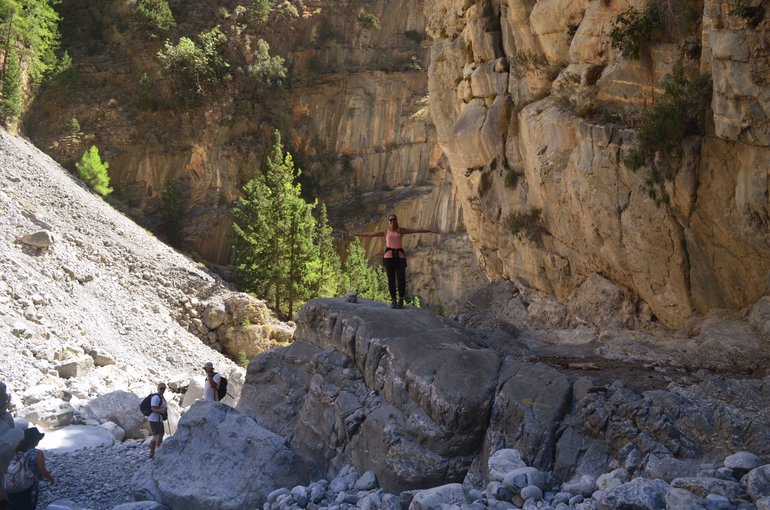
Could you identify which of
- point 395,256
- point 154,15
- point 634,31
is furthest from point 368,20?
point 395,256

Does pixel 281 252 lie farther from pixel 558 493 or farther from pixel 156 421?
pixel 558 493

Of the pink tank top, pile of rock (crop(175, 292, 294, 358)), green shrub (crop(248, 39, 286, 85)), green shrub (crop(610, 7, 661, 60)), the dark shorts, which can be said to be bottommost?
pile of rock (crop(175, 292, 294, 358))

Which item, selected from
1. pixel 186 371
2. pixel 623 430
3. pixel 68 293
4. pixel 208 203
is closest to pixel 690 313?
pixel 623 430

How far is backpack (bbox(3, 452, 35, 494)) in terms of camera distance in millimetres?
9992

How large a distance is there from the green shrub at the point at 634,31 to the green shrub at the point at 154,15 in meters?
40.0

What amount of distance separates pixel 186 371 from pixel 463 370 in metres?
15.8

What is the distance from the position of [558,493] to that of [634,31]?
7557 mm

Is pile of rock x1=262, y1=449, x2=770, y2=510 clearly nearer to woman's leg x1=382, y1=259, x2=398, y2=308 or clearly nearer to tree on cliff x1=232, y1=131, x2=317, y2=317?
woman's leg x1=382, y1=259, x2=398, y2=308

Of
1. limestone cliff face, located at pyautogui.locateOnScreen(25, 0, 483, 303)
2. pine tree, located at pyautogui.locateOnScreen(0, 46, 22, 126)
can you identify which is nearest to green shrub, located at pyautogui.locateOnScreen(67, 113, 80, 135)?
limestone cliff face, located at pyautogui.locateOnScreen(25, 0, 483, 303)

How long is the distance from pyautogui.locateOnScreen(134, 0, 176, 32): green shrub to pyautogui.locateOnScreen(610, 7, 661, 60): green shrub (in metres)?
40.0

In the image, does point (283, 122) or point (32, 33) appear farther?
point (283, 122)

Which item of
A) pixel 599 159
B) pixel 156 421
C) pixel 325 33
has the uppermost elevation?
pixel 325 33

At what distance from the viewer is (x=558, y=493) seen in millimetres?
7281

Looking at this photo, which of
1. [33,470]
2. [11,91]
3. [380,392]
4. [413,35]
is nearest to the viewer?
[380,392]
